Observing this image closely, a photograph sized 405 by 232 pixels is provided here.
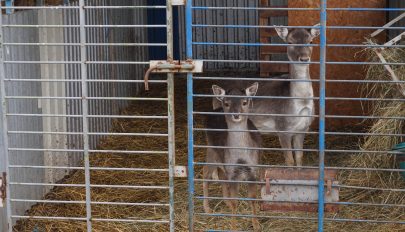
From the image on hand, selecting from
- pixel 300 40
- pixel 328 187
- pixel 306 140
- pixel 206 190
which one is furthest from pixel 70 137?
pixel 328 187

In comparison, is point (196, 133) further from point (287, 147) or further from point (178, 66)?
point (178, 66)

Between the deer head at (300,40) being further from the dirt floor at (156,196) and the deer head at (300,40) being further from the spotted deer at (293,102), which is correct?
the dirt floor at (156,196)

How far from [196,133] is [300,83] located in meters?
2.60

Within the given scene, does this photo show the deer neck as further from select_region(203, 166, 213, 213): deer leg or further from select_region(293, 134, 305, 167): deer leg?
select_region(203, 166, 213, 213): deer leg

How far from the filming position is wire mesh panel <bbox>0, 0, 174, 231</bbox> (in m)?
7.20

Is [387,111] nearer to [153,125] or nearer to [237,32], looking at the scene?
[153,125]

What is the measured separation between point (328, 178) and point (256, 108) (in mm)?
4502

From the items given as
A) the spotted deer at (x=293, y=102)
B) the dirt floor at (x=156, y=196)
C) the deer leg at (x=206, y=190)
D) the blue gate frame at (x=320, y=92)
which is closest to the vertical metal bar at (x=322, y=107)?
the blue gate frame at (x=320, y=92)

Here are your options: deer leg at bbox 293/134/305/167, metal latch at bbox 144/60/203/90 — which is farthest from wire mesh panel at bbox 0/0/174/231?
deer leg at bbox 293/134/305/167

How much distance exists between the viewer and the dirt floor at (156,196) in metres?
8.76

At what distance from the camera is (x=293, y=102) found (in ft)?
36.2

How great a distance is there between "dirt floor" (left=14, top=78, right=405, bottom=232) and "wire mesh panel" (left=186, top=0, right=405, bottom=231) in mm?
31

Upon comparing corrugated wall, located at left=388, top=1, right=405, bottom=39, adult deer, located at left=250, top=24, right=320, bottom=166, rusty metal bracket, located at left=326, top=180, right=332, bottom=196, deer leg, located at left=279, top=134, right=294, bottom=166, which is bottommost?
deer leg, located at left=279, top=134, right=294, bottom=166

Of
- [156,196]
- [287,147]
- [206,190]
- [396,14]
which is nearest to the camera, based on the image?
[206,190]
